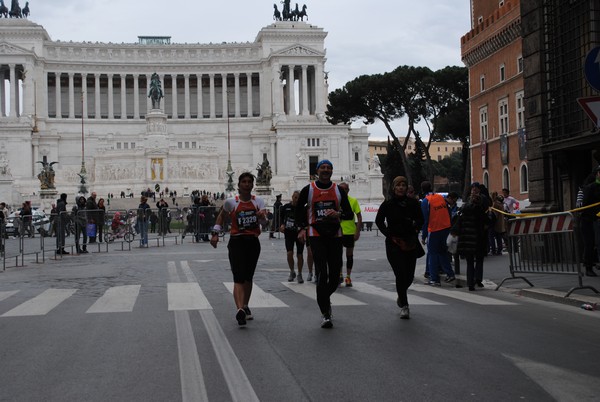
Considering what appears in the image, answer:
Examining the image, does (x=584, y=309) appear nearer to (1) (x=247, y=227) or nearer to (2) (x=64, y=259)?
(1) (x=247, y=227)

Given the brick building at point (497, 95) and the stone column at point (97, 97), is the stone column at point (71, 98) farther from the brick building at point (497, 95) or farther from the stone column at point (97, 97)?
the brick building at point (497, 95)

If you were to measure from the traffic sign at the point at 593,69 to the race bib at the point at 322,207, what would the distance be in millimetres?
3135

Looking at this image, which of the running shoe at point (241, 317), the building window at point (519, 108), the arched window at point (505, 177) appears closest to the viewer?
the running shoe at point (241, 317)

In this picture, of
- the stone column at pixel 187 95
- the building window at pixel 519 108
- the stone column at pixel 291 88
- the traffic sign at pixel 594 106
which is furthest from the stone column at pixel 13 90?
the traffic sign at pixel 594 106

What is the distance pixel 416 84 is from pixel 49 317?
62.3m

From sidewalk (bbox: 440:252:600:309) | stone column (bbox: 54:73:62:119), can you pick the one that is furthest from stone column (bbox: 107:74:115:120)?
sidewalk (bbox: 440:252:600:309)

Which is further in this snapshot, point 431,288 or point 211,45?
point 211,45

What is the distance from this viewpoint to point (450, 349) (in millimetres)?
7746

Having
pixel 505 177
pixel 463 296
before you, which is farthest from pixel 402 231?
pixel 505 177

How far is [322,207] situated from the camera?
377 inches

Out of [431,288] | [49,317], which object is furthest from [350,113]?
[49,317]

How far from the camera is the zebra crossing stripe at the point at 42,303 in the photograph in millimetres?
10927

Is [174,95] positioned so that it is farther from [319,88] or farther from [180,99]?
[319,88]

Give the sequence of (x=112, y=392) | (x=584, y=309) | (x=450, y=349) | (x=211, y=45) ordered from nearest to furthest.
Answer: (x=112, y=392), (x=450, y=349), (x=584, y=309), (x=211, y=45)
